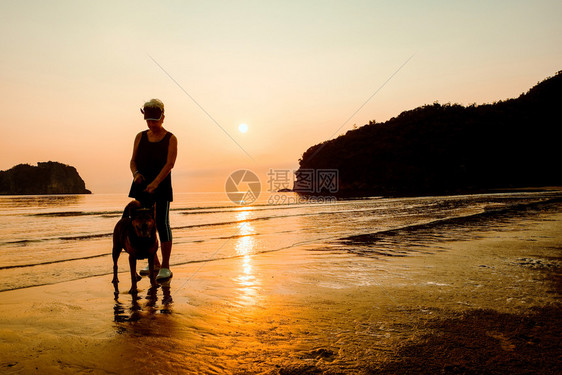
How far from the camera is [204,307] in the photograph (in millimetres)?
3564

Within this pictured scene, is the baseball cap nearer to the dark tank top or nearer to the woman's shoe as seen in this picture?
the dark tank top

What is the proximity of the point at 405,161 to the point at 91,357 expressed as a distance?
285 ft

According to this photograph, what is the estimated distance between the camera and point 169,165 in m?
4.69

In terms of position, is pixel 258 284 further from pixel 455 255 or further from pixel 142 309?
pixel 455 255

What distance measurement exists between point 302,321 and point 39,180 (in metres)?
179

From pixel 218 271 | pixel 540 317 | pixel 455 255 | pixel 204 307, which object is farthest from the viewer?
pixel 455 255

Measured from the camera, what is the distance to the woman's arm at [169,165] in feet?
14.6

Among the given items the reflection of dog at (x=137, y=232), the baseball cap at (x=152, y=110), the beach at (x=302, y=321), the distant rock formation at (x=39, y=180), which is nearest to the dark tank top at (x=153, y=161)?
the baseball cap at (x=152, y=110)

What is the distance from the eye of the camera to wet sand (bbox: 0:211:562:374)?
2.16 m

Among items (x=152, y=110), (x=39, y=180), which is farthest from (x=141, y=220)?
(x=39, y=180)

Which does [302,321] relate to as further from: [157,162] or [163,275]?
[157,162]

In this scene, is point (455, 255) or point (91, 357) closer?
point (91, 357)

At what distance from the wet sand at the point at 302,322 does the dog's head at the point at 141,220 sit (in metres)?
0.78

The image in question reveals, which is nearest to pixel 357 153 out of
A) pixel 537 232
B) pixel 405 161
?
pixel 405 161
